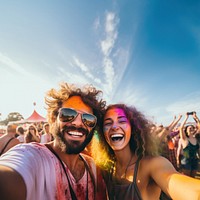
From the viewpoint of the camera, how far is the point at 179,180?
4.46 ft

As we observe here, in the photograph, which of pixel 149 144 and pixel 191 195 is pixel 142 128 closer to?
pixel 149 144

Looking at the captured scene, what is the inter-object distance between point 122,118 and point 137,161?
500 mm

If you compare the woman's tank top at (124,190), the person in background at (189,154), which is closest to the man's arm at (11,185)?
the woman's tank top at (124,190)

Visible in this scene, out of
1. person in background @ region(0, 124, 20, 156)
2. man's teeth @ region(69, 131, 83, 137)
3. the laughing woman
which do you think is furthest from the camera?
person in background @ region(0, 124, 20, 156)

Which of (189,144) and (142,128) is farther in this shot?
(189,144)

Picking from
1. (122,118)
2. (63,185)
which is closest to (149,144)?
(122,118)

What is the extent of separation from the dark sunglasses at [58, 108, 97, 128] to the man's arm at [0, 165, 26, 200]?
0.75 metres

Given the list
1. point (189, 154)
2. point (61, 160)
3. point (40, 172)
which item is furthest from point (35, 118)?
point (40, 172)

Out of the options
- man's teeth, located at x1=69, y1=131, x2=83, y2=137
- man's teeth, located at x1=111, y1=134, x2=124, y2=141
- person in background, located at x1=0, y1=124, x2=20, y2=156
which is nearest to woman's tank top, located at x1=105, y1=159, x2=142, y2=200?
man's teeth, located at x1=111, y1=134, x2=124, y2=141

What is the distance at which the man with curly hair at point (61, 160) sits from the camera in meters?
1.18

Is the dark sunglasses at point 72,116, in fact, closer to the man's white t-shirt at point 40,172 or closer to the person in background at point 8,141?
the man's white t-shirt at point 40,172

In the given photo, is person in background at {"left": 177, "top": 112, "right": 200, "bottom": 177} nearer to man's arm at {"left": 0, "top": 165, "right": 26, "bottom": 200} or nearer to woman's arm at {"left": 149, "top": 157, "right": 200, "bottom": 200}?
woman's arm at {"left": 149, "top": 157, "right": 200, "bottom": 200}

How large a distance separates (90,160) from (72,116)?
52cm

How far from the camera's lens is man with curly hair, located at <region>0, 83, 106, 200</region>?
118 centimetres
